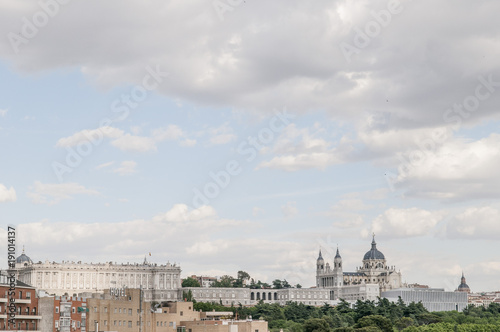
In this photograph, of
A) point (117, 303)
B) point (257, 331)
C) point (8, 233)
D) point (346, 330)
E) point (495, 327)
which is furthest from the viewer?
Answer: point (495, 327)

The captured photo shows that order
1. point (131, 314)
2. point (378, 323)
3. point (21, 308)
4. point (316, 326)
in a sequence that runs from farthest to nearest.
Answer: point (378, 323) → point (316, 326) → point (131, 314) → point (21, 308)

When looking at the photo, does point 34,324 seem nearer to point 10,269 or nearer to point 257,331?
point 10,269

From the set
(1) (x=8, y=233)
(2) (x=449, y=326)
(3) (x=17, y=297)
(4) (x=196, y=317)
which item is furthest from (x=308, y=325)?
(1) (x=8, y=233)

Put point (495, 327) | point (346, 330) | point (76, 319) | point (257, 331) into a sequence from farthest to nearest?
1. point (495, 327)
2. point (346, 330)
3. point (257, 331)
4. point (76, 319)

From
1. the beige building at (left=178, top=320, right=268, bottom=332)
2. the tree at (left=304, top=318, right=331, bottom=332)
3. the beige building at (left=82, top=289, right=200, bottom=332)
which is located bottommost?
the tree at (left=304, top=318, right=331, bottom=332)

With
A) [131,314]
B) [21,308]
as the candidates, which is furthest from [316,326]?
[21,308]

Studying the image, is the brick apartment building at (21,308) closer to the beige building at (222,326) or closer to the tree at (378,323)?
the beige building at (222,326)

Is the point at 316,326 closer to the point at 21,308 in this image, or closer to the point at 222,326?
the point at 222,326

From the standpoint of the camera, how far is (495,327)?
17050 centimetres

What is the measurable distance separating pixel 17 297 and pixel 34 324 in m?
5.22

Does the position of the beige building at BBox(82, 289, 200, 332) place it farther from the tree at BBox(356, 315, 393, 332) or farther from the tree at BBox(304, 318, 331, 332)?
the tree at BBox(356, 315, 393, 332)

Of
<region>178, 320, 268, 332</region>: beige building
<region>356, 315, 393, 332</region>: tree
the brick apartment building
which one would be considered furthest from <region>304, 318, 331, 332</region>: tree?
the brick apartment building

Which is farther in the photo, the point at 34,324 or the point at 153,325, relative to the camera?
the point at 153,325

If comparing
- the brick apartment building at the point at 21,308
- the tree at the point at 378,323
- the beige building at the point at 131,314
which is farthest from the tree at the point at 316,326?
the brick apartment building at the point at 21,308
